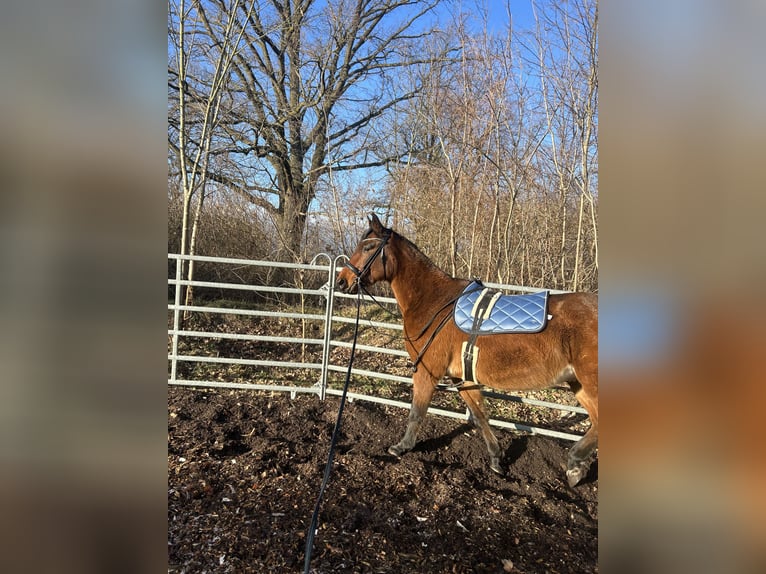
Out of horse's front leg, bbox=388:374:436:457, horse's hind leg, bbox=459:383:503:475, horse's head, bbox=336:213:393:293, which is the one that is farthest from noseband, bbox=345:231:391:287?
horse's hind leg, bbox=459:383:503:475

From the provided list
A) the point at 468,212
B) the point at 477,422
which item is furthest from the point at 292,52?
the point at 477,422

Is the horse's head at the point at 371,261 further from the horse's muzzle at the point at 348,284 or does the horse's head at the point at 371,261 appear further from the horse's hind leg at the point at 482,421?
the horse's hind leg at the point at 482,421

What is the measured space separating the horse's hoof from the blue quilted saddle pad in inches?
50.7

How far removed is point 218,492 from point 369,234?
98.2 inches

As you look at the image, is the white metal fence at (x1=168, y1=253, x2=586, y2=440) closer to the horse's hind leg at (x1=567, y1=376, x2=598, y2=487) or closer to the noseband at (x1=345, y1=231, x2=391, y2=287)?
the horse's hind leg at (x1=567, y1=376, x2=598, y2=487)

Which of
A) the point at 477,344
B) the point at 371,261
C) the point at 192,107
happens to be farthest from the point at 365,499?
the point at 192,107

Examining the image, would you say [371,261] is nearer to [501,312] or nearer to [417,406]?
[501,312]

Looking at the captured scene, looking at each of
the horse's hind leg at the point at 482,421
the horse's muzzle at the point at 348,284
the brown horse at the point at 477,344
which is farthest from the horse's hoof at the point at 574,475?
the horse's muzzle at the point at 348,284

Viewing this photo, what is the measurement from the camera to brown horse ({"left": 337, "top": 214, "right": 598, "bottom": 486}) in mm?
3117

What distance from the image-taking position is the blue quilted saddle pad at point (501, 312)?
10.5 feet

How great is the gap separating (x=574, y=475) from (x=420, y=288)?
2.03 metres

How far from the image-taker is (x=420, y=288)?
3.89 meters
